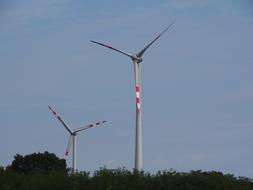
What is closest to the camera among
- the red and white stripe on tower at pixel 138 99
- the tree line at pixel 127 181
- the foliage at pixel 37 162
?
the tree line at pixel 127 181

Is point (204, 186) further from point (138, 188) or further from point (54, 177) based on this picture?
point (54, 177)

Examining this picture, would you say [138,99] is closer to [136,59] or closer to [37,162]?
[136,59]

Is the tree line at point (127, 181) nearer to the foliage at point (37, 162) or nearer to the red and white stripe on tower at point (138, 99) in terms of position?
the red and white stripe on tower at point (138, 99)

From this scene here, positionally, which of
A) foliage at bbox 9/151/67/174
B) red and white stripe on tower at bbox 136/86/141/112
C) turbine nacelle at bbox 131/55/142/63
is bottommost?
red and white stripe on tower at bbox 136/86/141/112

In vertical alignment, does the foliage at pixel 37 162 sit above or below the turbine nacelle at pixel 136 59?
above

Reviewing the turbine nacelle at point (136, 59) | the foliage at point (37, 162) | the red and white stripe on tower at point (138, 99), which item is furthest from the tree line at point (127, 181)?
the foliage at point (37, 162)

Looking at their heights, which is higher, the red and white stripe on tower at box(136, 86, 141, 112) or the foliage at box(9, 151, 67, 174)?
the foliage at box(9, 151, 67, 174)

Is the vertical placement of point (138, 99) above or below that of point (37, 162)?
below

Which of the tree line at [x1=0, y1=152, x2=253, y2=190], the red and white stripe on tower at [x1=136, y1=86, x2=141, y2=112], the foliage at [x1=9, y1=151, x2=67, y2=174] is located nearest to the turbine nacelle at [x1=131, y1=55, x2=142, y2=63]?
the red and white stripe on tower at [x1=136, y1=86, x2=141, y2=112]

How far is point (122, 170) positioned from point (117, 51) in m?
12.9

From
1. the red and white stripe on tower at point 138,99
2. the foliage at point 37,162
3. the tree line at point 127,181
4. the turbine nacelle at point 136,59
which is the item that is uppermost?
the foliage at point 37,162

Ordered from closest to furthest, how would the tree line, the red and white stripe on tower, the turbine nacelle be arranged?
the tree line, the red and white stripe on tower, the turbine nacelle

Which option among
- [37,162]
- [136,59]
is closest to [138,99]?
[136,59]

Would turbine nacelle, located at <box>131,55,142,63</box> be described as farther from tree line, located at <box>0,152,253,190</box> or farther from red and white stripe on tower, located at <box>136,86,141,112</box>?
tree line, located at <box>0,152,253,190</box>
